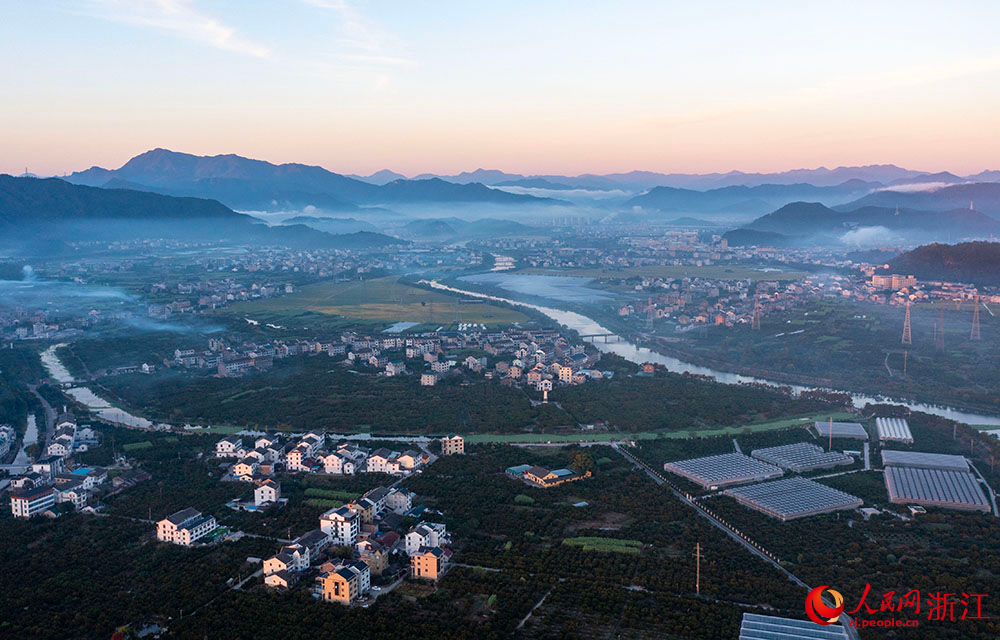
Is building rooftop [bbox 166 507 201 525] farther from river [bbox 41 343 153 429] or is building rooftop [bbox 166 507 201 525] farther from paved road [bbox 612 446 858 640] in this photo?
paved road [bbox 612 446 858 640]

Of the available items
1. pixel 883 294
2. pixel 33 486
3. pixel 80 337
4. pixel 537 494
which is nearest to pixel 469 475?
pixel 537 494

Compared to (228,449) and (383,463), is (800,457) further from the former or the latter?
(228,449)

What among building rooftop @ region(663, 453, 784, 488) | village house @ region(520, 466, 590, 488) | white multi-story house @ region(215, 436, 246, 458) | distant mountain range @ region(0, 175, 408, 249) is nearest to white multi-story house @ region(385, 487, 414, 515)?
village house @ region(520, 466, 590, 488)

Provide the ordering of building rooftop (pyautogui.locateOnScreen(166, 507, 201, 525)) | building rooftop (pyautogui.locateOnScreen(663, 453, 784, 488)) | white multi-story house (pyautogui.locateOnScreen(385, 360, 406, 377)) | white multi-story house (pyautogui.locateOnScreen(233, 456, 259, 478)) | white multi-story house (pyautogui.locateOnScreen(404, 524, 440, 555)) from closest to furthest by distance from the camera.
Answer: white multi-story house (pyautogui.locateOnScreen(404, 524, 440, 555)) → building rooftop (pyautogui.locateOnScreen(166, 507, 201, 525)) → building rooftop (pyautogui.locateOnScreen(663, 453, 784, 488)) → white multi-story house (pyautogui.locateOnScreen(233, 456, 259, 478)) → white multi-story house (pyautogui.locateOnScreen(385, 360, 406, 377))

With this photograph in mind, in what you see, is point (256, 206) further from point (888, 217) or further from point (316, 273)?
point (888, 217)

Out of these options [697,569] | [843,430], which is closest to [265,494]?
[697,569]

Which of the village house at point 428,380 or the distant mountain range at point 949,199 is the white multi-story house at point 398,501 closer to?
the village house at point 428,380
